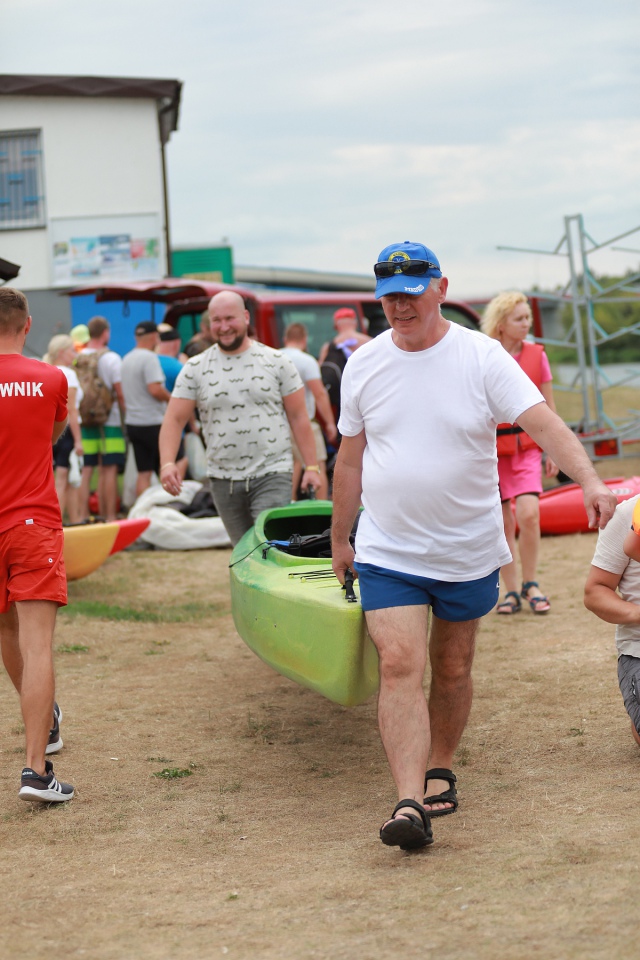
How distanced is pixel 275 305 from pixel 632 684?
8.51 m

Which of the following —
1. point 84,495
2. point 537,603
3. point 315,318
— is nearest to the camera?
point 537,603

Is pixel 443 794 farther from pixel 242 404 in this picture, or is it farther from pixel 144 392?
pixel 144 392

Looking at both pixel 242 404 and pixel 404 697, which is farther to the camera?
pixel 242 404

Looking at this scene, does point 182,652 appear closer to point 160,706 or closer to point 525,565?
point 160,706

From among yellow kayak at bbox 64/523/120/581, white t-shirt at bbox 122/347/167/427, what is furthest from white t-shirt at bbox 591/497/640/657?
white t-shirt at bbox 122/347/167/427

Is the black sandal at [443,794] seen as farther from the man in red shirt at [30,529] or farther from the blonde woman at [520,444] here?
the blonde woman at [520,444]

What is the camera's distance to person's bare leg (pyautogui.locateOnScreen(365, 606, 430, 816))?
12.0 ft

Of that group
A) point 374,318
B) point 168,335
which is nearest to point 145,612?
point 168,335

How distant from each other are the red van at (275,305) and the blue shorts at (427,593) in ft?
27.5

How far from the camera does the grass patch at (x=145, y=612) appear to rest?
8.07 m

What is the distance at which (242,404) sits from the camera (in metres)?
6.16

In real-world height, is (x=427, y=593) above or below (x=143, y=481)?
above

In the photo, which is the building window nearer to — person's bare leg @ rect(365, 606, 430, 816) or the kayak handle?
the kayak handle

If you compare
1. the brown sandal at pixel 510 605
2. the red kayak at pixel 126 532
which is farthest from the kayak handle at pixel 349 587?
the red kayak at pixel 126 532
